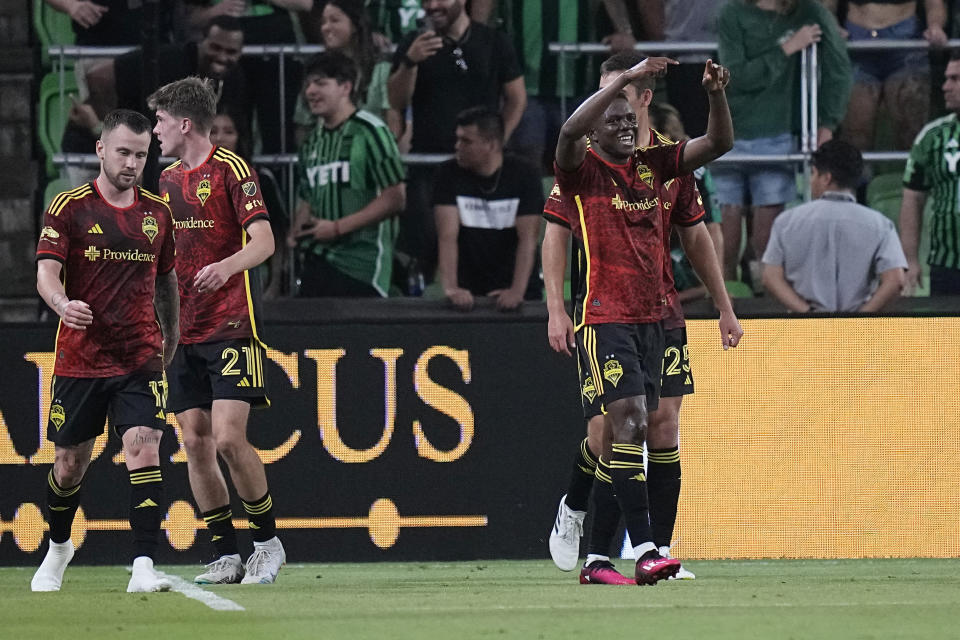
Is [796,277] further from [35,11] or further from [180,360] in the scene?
[35,11]

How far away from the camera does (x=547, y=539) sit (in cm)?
959

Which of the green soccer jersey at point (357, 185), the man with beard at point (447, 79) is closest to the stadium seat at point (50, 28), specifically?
the green soccer jersey at point (357, 185)

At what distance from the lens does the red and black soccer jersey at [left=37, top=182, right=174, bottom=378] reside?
23.9 ft

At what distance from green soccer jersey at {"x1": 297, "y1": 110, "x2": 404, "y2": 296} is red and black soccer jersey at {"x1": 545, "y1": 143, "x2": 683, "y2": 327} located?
3.65 metres

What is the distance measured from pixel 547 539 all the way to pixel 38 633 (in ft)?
15.3

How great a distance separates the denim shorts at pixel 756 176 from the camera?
11266 mm

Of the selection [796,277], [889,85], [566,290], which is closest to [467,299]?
[566,290]

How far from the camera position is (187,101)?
25.4 ft

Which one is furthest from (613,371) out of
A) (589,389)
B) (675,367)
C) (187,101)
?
(187,101)

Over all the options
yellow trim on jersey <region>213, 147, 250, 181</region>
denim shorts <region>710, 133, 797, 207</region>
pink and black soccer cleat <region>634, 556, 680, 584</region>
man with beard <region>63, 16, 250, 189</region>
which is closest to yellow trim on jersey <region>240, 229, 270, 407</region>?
yellow trim on jersey <region>213, 147, 250, 181</region>

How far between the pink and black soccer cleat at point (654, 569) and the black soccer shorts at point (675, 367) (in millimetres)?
1039

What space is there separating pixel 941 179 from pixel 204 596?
619 cm

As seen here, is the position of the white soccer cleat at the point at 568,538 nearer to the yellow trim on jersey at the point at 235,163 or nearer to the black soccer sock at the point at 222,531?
the black soccer sock at the point at 222,531

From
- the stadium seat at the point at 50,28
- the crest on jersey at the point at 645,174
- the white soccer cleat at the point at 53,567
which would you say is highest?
the stadium seat at the point at 50,28
